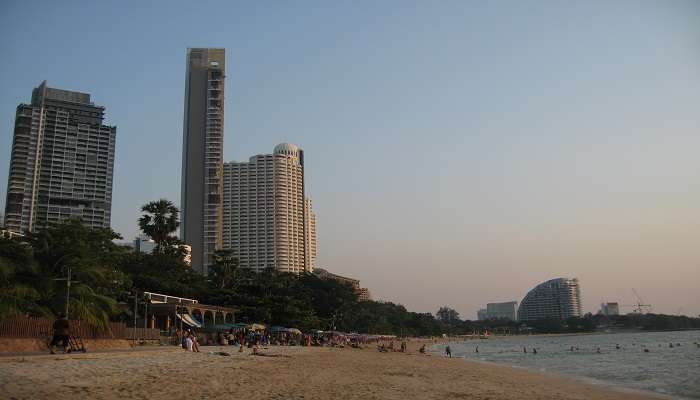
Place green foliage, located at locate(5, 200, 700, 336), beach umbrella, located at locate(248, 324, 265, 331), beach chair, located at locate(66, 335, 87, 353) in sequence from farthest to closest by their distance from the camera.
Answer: beach umbrella, located at locate(248, 324, 265, 331) < green foliage, located at locate(5, 200, 700, 336) < beach chair, located at locate(66, 335, 87, 353)

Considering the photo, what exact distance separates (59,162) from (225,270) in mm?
55705

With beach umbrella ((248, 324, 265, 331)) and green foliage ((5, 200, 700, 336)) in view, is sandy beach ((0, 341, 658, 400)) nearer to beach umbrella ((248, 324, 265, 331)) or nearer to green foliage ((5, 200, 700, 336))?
green foliage ((5, 200, 700, 336))

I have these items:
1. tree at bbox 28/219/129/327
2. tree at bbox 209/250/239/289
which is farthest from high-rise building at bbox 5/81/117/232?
tree at bbox 28/219/129/327

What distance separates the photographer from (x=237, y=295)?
55.4 meters

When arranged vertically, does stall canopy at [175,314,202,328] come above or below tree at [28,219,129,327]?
below

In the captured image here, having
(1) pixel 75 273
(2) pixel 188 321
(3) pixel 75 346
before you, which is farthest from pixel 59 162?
(3) pixel 75 346

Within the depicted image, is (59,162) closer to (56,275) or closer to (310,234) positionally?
(310,234)

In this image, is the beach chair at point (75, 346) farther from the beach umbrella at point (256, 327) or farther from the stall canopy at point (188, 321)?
the beach umbrella at point (256, 327)

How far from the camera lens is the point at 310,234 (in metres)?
151

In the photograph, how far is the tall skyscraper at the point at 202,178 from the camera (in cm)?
11150

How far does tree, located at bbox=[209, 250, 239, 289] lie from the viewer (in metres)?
66.8

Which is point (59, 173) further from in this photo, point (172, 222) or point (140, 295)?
point (140, 295)

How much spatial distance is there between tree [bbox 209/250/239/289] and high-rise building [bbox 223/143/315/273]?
57.1m

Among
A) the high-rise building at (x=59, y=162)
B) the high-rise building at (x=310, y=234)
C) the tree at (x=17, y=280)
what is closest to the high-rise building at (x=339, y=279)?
the high-rise building at (x=310, y=234)
